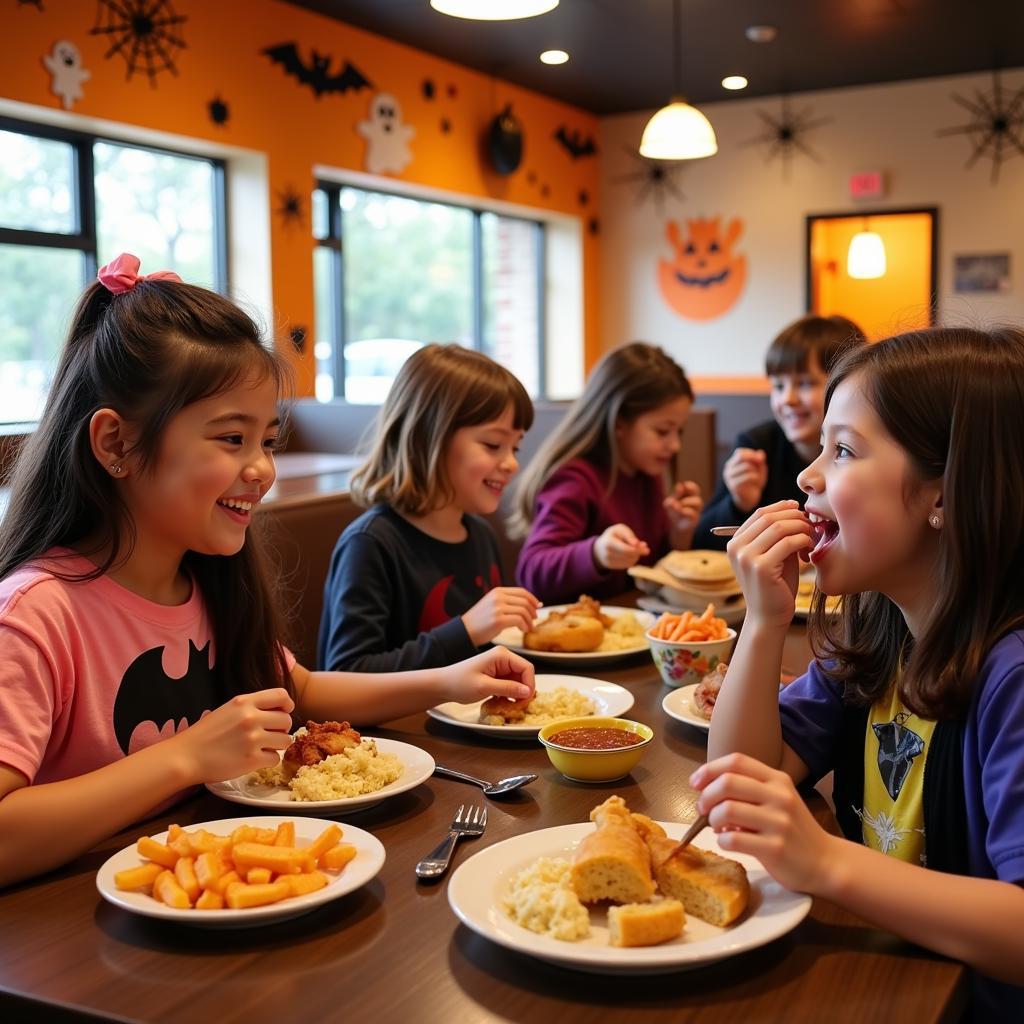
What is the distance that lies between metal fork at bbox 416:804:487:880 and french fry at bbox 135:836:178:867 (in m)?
0.22

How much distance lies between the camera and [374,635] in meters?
2.00

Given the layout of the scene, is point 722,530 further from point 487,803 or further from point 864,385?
point 487,803

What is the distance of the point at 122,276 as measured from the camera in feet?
4.66

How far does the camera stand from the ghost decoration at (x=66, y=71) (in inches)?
174

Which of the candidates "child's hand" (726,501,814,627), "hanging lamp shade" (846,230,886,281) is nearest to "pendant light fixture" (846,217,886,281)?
"hanging lamp shade" (846,230,886,281)

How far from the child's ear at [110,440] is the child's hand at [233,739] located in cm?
35

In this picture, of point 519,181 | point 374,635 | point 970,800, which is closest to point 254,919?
point 970,800

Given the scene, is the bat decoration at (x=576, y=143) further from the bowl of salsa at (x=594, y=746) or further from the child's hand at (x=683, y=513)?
the bowl of salsa at (x=594, y=746)

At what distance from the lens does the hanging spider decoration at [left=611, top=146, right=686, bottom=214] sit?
8.27 meters

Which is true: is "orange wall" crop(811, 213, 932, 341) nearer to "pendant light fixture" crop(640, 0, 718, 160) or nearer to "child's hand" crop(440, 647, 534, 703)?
"pendant light fixture" crop(640, 0, 718, 160)

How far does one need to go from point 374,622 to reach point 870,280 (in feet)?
23.8

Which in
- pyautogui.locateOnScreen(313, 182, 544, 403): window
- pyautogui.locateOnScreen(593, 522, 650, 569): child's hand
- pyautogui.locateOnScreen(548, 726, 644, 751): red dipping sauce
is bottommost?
pyautogui.locateOnScreen(548, 726, 644, 751): red dipping sauce

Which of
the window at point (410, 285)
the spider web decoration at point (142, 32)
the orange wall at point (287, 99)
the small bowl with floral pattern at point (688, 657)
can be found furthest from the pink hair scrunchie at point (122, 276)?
the window at point (410, 285)

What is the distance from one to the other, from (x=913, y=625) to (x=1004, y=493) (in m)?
0.19
